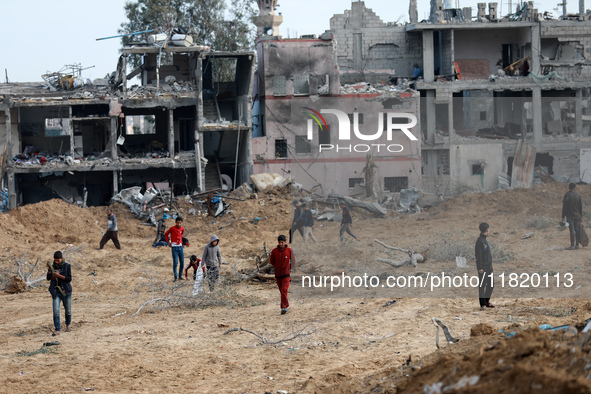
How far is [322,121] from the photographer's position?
3369cm

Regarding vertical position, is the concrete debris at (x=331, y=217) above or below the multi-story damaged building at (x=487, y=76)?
below

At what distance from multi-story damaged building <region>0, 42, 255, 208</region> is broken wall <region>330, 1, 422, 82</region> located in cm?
695

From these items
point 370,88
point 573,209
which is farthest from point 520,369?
point 370,88

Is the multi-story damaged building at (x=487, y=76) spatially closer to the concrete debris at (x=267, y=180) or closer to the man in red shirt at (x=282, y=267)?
the concrete debris at (x=267, y=180)

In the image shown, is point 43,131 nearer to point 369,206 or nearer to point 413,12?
point 369,206

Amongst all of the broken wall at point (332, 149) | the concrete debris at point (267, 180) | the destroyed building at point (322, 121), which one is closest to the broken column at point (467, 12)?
the destroyed building at point (322, 121)

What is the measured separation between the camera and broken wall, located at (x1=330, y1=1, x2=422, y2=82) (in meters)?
38.3

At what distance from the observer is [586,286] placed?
13.4 meters

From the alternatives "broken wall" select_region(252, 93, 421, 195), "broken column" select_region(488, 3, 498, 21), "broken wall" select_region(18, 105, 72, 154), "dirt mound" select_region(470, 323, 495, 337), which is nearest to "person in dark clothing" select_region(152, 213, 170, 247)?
"broken wall" select_region(252, 93, 421, 195)

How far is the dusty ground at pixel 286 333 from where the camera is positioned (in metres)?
5.71

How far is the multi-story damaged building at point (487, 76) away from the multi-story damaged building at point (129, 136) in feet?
23.6

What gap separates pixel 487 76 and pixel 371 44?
655cm

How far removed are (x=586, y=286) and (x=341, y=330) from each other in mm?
5540

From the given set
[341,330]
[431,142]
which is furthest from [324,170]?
[341,330]
